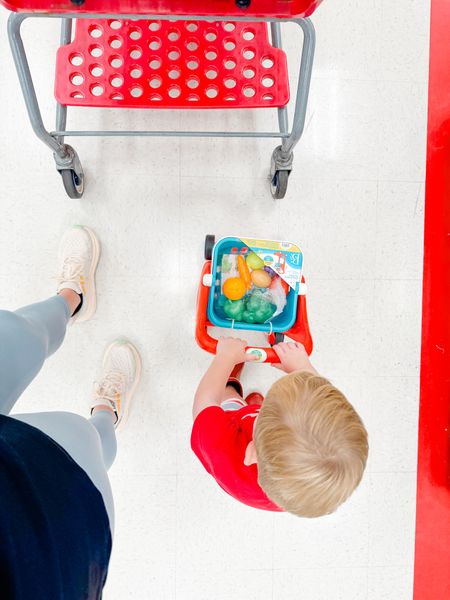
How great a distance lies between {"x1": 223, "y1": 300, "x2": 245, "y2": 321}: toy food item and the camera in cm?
158

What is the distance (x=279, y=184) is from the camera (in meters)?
1.76

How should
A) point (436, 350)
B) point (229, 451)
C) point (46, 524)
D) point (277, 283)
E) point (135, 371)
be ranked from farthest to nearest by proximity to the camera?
point (436, 350), point (135, 371), point (277, 283), point (229, 451), point (46, 524)

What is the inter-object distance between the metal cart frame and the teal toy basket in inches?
13.0

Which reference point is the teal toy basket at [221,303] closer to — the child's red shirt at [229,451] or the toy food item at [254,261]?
the toy food item at [254,261]

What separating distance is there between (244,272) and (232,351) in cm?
26

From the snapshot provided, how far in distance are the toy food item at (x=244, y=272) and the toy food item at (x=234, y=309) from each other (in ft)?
0.21

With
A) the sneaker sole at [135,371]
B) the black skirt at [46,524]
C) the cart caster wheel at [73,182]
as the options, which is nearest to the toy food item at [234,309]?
the sneaker sole at [135,371]

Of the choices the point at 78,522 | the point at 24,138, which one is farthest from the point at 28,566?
the point at 24,138

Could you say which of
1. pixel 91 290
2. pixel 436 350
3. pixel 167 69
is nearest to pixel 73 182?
pixel 91 290

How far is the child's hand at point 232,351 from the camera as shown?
1550 mm

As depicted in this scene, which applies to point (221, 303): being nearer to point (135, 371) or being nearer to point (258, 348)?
point (258, 348)

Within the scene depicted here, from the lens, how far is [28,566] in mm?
604

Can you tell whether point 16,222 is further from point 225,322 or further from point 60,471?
point 60,471

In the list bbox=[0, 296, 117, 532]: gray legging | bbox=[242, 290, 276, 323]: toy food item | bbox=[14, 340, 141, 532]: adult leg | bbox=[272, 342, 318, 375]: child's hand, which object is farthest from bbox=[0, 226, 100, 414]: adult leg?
bbox=[272, 342, 318, 375]: child's hand
